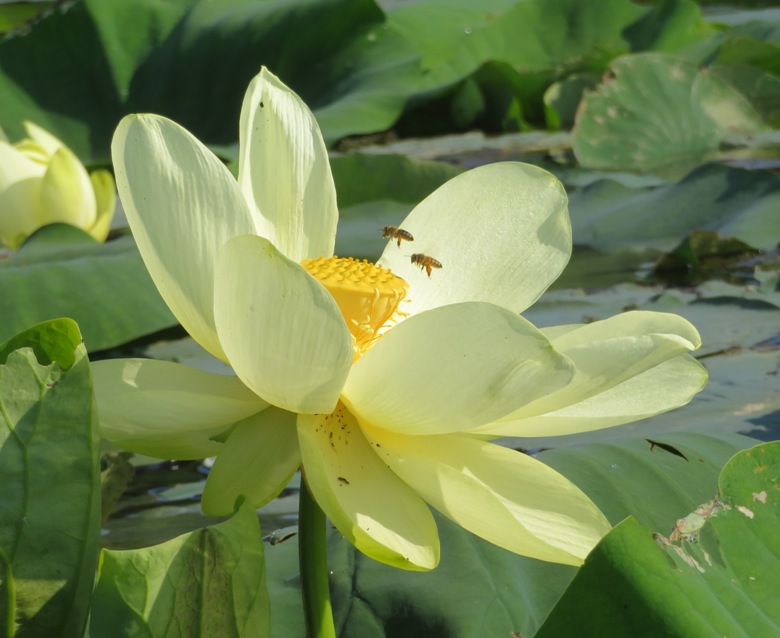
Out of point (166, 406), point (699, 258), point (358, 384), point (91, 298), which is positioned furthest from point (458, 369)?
point (699, 258)

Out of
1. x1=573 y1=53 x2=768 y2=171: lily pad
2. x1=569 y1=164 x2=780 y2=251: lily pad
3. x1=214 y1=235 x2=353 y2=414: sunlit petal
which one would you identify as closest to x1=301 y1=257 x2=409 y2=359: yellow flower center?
x1=214 y1=235 x2=353 y2=414: sunlit petal

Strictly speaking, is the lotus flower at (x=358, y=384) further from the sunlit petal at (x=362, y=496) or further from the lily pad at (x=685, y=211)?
the lily pad at (x=685, y=211)

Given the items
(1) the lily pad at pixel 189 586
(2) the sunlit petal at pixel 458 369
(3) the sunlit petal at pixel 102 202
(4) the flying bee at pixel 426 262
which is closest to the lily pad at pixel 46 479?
(1) the lily pad at pixel 189 586

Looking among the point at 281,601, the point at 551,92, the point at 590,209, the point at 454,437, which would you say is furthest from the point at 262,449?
the point at 551,92

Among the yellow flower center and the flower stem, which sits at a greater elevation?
the yellow flower center

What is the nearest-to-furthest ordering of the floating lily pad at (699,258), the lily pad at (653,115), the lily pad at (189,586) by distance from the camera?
the lily pad at (189,586)
the floating lily pad at (699,258)
the lily pad at (653,115)

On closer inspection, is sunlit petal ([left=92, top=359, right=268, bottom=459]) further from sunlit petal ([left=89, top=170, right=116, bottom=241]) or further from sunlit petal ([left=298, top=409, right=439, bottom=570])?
sunlit petal ([left=89, top=170, right=116, bottom=241])
